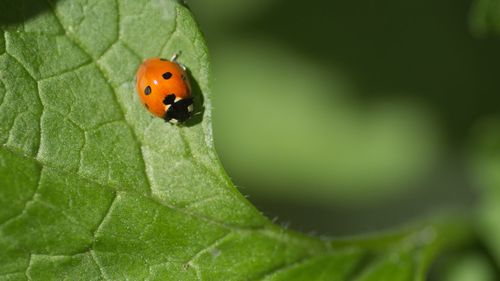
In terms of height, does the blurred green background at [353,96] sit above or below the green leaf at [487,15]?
below

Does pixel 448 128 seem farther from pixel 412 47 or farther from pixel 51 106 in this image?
pixel 51 106

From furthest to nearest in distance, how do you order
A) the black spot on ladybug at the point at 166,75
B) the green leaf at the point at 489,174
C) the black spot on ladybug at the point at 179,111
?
1. the green leaf at the point at 489,174
2. the black spot on ladybug at the point at 166,75
3. the black spot on ladybug at the point at 179,111

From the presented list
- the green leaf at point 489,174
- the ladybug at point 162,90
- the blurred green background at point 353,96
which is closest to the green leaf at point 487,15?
the green leaf at point 489,174

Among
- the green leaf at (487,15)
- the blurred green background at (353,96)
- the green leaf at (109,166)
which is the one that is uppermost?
the green leaf at (487,15)

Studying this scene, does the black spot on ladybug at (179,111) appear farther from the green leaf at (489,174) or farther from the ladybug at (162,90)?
the green leaf at (489,174)

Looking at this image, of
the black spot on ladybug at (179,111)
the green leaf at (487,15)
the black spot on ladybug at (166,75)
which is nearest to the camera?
the black spot on ladybug at (179,111)

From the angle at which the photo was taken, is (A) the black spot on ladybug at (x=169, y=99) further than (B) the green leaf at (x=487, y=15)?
No

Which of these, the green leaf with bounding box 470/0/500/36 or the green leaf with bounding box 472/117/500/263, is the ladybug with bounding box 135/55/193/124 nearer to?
the green leaf with bounding box 470/0/500/36
